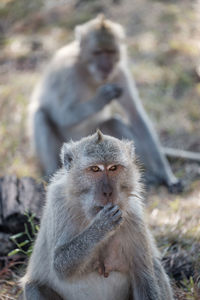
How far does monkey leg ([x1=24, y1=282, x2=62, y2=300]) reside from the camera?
395 cm

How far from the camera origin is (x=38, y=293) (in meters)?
3.97

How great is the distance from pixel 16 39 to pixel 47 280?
8835 mm

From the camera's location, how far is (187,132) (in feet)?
29.5

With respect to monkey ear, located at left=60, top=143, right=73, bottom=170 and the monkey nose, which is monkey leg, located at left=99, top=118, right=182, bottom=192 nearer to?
monkey ear, located at left=60, top=143, right=73, bottom=170

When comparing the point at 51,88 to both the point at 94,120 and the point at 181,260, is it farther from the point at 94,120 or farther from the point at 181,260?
the point at 181,260

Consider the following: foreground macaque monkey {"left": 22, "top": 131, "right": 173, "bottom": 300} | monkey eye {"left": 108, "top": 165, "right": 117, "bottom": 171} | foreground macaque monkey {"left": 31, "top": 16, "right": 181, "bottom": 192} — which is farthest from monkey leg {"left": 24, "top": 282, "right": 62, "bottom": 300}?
foreground macaque monkey {"left": 31, "top": 16, "right": 181, "bottom": 192}

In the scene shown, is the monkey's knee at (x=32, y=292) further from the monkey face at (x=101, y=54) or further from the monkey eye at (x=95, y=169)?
the monkey face at (x=101, y=54)

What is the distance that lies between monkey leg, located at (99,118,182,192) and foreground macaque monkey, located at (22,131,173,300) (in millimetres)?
3870

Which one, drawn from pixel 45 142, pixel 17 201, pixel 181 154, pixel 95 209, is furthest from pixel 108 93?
pixel 95 209

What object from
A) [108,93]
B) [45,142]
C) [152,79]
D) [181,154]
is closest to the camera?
[108,93]

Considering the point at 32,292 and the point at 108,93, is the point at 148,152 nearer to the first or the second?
the point at 108,93

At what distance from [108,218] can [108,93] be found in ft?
14.2

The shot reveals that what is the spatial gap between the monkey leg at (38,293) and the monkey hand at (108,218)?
2.63 feet

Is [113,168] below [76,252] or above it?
above
